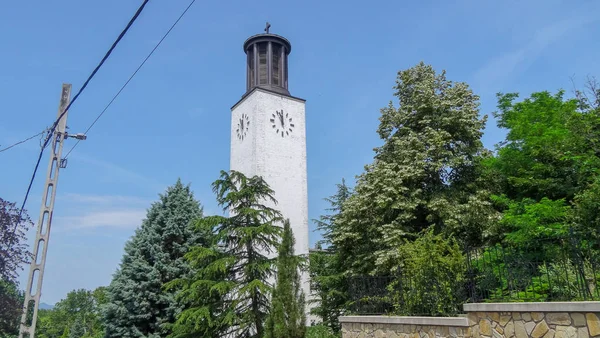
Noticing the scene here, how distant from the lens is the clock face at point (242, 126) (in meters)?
25.1

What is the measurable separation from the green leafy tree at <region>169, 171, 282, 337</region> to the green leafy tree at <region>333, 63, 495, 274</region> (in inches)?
129

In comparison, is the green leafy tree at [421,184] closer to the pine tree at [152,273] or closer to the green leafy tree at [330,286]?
the green leafy tree at [330,286]

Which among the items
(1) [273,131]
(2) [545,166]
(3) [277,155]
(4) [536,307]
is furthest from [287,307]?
(1) [273,131]

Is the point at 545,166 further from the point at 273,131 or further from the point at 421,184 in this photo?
the point at 273,131

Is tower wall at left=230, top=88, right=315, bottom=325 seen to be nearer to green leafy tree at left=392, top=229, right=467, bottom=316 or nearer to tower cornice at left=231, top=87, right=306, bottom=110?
tower cornice at left=231, top=87, right=306, bottom=110

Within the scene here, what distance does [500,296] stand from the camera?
667 cm

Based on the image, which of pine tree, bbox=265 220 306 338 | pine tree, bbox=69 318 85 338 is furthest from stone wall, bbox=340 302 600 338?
pine tree, bbox=69 318 85 338

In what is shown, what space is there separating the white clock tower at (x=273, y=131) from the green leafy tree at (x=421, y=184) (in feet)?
28.5

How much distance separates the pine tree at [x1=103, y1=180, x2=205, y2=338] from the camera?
48.1ft

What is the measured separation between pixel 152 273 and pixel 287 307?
7.53 metres

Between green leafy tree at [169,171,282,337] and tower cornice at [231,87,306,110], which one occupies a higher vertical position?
tower cornice at [231,87,306,110]

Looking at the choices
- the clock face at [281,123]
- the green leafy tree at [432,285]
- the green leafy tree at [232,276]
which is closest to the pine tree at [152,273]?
the green leafy tree at [232,276]

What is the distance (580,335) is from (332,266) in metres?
12.0

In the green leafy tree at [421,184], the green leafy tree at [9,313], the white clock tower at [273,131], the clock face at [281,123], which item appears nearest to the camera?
the green leafy tree at [421,184]
